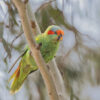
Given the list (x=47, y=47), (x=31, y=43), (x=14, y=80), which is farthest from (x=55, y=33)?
(x=31, y=43)

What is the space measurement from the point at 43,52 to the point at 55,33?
5.7 inches

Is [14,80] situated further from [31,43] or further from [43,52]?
[31,43]

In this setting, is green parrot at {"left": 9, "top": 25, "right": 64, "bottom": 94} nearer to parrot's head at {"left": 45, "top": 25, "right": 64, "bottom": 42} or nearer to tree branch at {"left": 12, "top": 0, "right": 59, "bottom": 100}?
parrot's head at {"left": 45, "top": 25, "right": 64, "bottom": 42}

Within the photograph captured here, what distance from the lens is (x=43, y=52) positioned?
1558mm

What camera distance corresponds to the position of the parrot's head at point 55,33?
154cm

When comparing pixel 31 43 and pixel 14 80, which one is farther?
pixel 14 80

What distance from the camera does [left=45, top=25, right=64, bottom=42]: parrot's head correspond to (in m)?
1.54

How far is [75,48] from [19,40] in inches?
20.2

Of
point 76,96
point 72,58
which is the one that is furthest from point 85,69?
point 76,96

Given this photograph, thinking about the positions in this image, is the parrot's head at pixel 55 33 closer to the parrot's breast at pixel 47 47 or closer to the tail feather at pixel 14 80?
the parrot's breast at pixel 47 47

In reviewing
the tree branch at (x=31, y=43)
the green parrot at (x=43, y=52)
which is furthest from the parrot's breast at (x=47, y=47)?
the tree branch at (x=31, y=43)

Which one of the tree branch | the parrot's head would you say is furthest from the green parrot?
the tree branch

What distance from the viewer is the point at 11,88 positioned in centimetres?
163

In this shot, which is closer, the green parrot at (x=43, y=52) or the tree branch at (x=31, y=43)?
the tree branch at (x=31, y=43)
